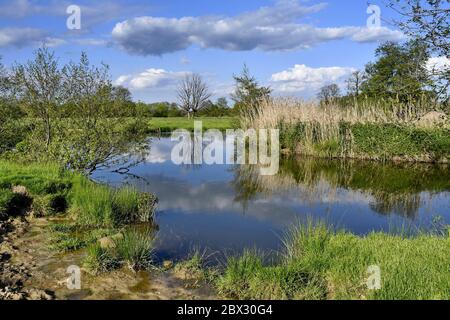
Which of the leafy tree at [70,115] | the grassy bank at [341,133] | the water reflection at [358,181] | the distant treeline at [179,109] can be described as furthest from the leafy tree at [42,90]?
the distant treeline at [179,109]

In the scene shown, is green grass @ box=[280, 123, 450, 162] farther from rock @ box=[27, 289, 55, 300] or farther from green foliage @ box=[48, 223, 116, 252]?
rock @ box=[27, 289, 55, 300]

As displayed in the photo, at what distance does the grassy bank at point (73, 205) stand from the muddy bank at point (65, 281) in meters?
0.56

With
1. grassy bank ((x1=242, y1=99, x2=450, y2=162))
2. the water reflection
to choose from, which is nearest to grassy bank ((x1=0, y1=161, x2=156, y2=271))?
the water reflection

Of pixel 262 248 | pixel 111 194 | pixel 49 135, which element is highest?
pixel 49 135

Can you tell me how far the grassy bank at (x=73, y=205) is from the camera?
758 cm

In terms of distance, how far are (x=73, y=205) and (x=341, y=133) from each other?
54.2 feet

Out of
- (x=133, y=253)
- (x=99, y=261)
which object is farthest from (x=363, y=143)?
(x=99, y=261)

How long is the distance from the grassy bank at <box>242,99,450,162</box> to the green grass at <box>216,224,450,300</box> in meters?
13.9

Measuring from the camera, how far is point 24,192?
898 centimetres

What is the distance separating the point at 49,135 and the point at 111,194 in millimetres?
4909

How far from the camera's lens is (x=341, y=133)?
22.3m

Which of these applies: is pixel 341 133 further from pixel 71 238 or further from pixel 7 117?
pixel 71 238
